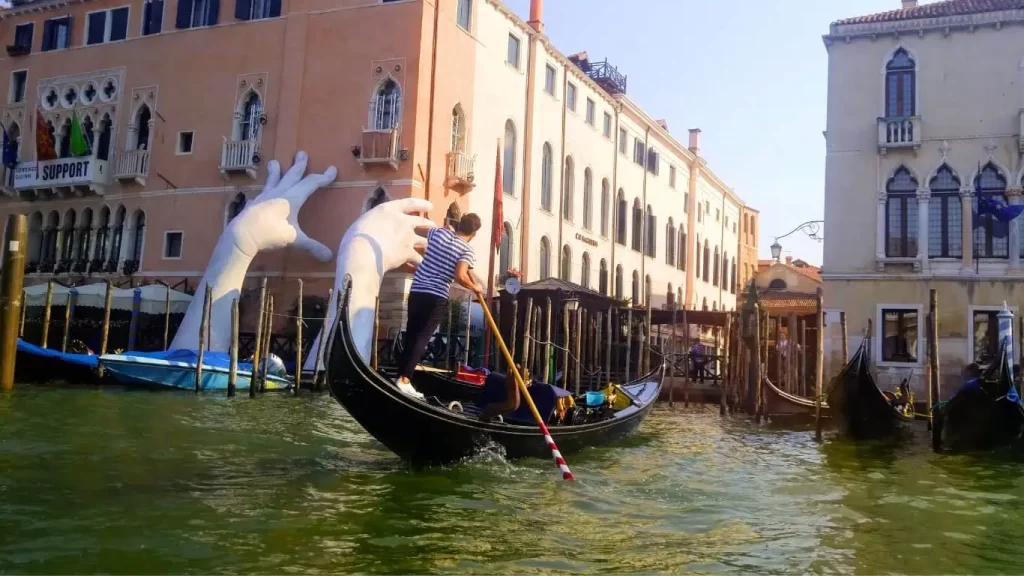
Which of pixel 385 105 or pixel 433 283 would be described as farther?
pixel 385 105

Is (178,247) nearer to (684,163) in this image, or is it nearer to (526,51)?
(526,51)

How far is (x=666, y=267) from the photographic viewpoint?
85.5 feet

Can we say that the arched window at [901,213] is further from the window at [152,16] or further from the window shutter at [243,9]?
the window at [152,16]

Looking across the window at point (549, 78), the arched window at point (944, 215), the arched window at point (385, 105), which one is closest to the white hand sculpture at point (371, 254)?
the arched window at point (385, 105)

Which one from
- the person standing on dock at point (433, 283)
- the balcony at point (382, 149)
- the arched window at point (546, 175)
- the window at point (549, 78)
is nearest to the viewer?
the person standing on dock at point (433, 283)

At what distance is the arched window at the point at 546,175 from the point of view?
18953 mm

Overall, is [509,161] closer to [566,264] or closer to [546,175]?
[546,175]

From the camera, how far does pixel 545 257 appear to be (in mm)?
19109

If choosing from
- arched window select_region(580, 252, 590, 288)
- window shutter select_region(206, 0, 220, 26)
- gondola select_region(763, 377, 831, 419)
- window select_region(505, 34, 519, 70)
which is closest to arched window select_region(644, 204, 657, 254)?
arched window select_region(580, 252, 590, 288)

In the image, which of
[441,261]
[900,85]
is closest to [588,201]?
[900,85]

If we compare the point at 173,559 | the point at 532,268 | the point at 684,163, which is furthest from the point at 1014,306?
the point at 684,163

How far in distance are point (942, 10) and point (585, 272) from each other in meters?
9.47

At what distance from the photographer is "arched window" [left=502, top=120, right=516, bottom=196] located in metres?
17.4

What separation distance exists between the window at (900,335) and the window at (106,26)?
1558 cm
